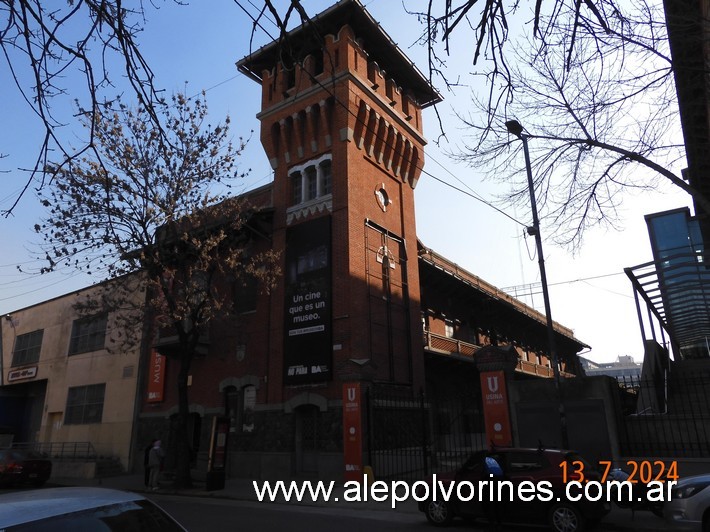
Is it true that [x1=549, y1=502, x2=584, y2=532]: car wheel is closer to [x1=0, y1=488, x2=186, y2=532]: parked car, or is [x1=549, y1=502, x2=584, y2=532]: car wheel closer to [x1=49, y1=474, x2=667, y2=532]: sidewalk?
[x1=49, y1=474, x2=667, y2=532]: sidewalk

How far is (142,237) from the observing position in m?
18.9

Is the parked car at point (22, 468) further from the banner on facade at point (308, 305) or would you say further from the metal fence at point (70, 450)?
the banner on facade at point (308, 305)

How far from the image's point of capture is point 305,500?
1455cm

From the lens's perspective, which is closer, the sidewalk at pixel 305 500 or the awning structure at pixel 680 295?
the sidewalk at pixel 305 500

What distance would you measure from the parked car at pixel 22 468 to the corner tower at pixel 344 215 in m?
10.0

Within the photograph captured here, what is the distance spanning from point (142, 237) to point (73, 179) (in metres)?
3.12

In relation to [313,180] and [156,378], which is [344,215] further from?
[156,378]

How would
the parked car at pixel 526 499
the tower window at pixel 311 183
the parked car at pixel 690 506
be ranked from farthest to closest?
the tower window at pixel 311 183 < the parked car at pixel 526 499 < the parked car at pixel 690 506

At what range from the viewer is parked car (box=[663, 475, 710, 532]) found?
303 inches

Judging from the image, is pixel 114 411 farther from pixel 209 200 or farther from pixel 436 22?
pixel 436 22

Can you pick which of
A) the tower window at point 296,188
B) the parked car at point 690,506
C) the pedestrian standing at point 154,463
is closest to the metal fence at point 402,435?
the parked car at point 690,506

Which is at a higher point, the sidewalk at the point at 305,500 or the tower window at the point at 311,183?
the tower window at the point at 311,183

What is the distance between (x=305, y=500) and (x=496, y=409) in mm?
6145

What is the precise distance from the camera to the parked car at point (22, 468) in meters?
19.6
